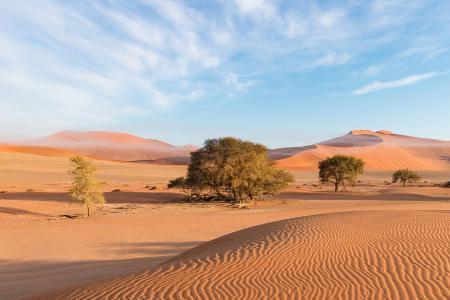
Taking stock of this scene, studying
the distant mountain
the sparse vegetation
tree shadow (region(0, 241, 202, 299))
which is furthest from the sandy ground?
the distant mountain

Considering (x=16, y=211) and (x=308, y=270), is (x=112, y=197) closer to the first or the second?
(x=16, y=211)

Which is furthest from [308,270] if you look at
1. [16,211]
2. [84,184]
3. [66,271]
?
[16,211]

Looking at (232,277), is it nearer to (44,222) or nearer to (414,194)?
(44,222)

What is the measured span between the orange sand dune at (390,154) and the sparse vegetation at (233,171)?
80238 millimetres

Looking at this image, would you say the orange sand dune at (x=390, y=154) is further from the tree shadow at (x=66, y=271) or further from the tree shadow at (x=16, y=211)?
the tree shadow at (x=66, y=271)

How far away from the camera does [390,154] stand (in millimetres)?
136625

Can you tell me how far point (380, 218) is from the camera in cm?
1325

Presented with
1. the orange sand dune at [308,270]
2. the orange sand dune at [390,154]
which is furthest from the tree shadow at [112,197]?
the orange sand dune at [390,154]

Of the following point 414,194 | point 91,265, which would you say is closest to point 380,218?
point 91,265

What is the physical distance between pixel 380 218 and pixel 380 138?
555ft

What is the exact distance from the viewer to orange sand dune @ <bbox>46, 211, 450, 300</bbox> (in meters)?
6.25

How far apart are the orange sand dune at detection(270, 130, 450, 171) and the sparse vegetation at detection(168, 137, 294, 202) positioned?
80.2m

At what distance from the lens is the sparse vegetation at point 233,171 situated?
3406 centimetres

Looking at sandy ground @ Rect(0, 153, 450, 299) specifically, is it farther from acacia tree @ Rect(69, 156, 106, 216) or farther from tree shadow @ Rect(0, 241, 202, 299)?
acacia tree @ Rect(69, 156, 106, 216)
